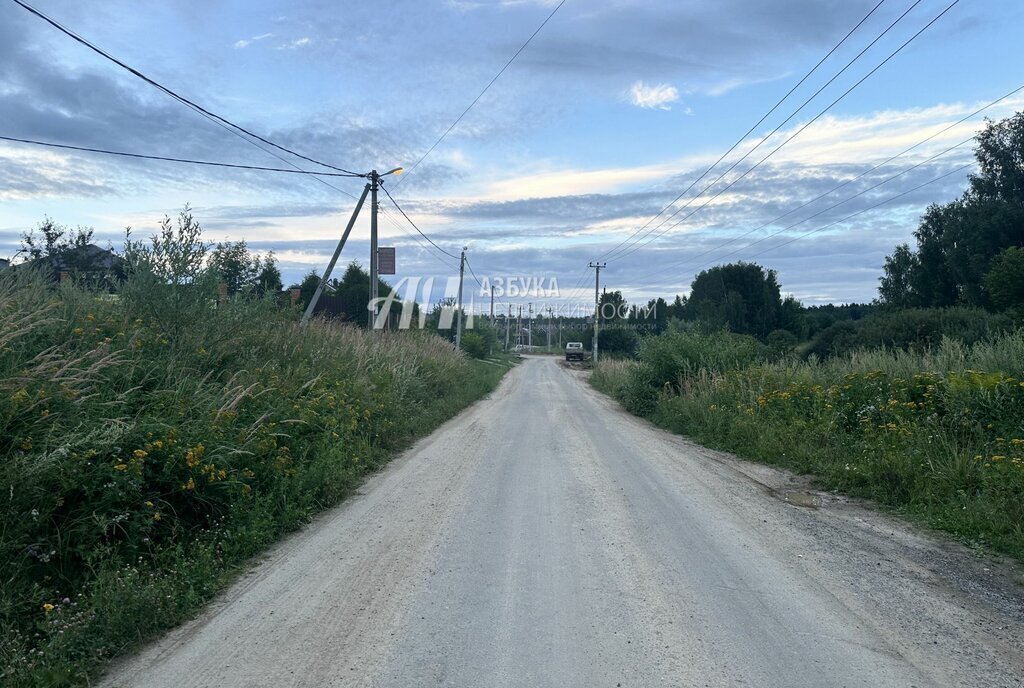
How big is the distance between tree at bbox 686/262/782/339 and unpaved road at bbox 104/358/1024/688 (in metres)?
46.7

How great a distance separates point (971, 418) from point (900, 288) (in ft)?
161


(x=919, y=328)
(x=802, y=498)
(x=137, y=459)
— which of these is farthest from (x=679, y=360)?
(x=137, y=459)

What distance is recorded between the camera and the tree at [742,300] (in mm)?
56281

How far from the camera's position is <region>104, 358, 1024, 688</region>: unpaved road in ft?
13.0

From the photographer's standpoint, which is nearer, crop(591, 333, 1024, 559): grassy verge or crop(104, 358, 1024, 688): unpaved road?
crop(104, 358, 1024, 688): unpaved road

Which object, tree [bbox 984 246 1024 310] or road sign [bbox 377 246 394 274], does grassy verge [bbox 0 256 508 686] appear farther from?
A: tree [bbox 984 246 1024 310]

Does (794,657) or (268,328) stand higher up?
(268,328)

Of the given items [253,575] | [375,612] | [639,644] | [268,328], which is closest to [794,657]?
[639,644]

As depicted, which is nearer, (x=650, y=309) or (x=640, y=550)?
(x=640, y=550)

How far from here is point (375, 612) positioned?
4.78 meters

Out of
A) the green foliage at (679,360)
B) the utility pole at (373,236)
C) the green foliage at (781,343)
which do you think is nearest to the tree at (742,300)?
the green foliage at (781,343)

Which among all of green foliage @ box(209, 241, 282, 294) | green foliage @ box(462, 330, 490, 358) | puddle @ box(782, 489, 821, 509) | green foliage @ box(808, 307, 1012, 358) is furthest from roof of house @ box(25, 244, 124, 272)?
green foliage @ box(462, 330, 490, 358)

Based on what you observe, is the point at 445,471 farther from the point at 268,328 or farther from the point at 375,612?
the point at 375,612

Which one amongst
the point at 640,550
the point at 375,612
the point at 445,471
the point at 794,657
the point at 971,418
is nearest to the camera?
the point at 794,657
